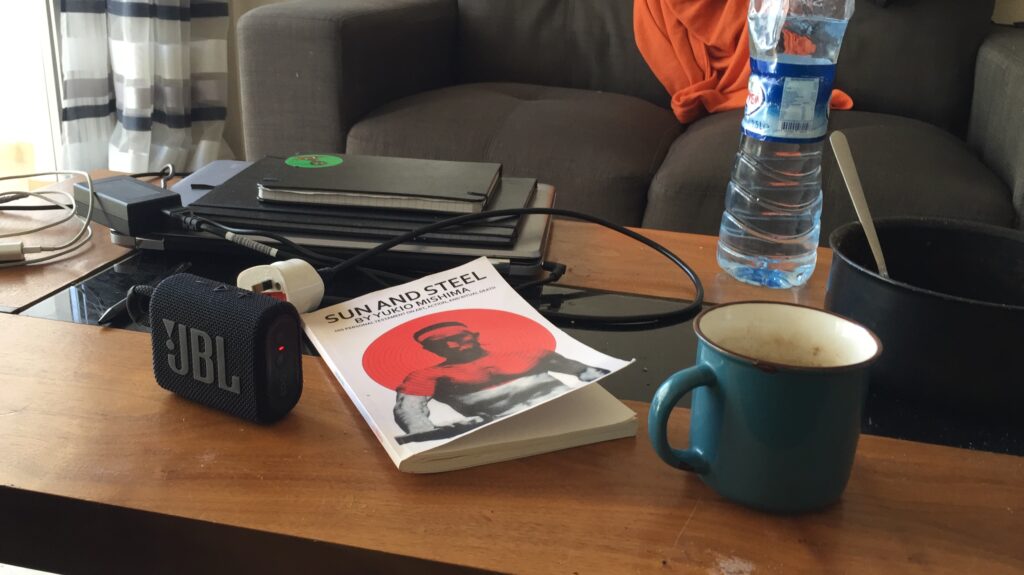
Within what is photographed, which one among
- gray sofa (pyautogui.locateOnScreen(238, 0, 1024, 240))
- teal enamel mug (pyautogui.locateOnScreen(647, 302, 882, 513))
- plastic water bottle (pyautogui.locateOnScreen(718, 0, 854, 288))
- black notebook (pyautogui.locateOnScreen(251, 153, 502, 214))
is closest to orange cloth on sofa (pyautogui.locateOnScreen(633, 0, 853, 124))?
gray sofa (pyautogui.locateOnScreen(238, 0, 1024, 240))

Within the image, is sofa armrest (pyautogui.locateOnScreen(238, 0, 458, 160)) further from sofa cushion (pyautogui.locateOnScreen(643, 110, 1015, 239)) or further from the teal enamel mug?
the teal enamel mug

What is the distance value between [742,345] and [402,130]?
121cm

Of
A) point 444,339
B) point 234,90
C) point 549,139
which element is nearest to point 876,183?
Result: point 549,139

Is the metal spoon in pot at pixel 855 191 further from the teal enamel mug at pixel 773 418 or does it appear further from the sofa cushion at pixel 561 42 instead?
the sofa cushion at pixel 561 42

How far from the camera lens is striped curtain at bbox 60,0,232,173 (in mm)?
2258

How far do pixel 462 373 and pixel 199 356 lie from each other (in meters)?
0.17

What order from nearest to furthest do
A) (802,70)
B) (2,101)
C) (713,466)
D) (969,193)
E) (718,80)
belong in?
(713,466) < (802,70) < (969,193) < (718,80) < (2,101)

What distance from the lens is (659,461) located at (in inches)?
21.0

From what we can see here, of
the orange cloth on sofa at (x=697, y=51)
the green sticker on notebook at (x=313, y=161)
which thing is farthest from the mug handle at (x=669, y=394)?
the orange cloth on sofa at (x=697, y=51)

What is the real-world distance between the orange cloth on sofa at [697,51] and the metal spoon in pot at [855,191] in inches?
48.4

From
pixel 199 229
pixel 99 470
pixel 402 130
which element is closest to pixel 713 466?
pixel 99 470

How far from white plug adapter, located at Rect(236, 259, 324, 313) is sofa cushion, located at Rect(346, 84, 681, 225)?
2.83 feet

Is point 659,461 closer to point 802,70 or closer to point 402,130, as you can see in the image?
point 802,70

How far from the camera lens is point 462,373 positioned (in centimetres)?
60
